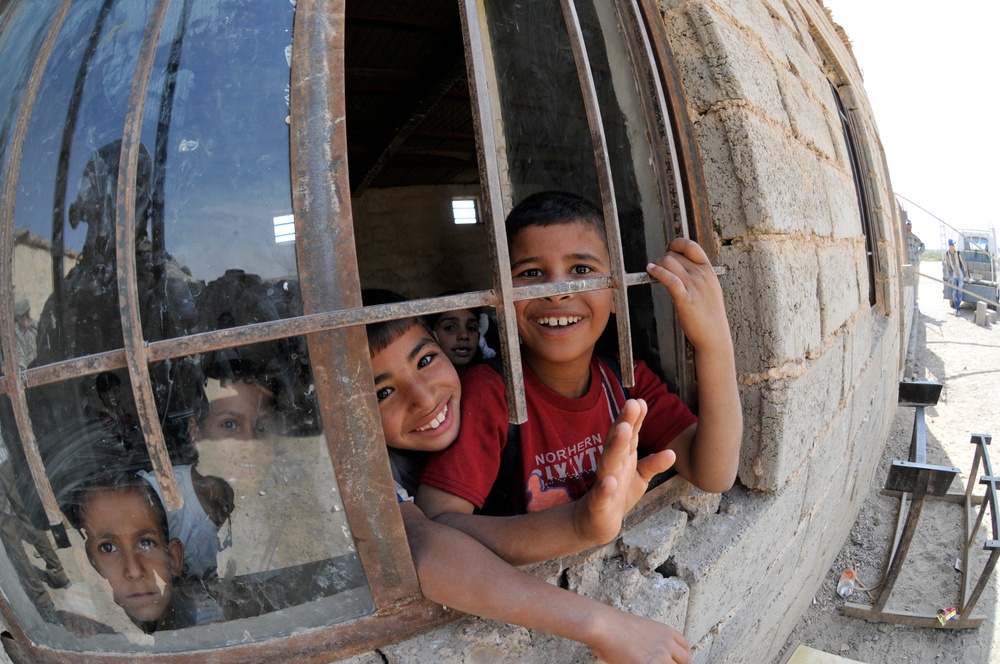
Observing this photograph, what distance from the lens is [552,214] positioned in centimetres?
157

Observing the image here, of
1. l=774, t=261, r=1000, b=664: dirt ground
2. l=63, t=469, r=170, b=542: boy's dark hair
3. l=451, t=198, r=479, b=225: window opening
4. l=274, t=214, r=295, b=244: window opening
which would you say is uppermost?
l=451, t=198, r=479, b=225: window opening

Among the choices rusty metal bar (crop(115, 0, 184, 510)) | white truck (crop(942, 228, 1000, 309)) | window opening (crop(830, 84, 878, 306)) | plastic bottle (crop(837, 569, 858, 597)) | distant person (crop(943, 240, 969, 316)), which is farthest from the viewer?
distant person (crop(943, 240, 969, 316))

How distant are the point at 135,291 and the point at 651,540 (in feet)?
4.17

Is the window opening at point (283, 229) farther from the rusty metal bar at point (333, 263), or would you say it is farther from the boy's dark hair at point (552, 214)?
the boy's dark hair at point (552, 214)

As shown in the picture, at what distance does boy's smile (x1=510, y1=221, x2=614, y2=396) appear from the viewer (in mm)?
1495

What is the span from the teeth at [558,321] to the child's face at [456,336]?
0.95 metres

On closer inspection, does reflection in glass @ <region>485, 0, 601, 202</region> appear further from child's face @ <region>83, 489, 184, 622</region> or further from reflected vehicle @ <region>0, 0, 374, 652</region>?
child's face @ <region>83, 489, 184, 622</region>

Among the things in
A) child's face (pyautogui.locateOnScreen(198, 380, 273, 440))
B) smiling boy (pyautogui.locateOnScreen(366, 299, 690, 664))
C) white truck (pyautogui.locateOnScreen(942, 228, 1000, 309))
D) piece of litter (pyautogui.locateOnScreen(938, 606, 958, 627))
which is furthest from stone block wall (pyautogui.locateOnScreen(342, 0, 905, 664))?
white truck (pyautogui.locateOnScreen(942, 228, 1000, 309))

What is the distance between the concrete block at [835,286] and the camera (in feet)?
6.65

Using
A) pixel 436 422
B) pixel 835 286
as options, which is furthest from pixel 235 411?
pixel 835 286

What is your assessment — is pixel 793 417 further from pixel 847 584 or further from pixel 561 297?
pixel 847 584

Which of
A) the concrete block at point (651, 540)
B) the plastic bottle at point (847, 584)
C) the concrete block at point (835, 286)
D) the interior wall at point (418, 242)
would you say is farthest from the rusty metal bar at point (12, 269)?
the interior wall at point (418, 242)

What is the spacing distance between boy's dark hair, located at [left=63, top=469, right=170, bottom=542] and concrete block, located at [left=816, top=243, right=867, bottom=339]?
2.06 meters

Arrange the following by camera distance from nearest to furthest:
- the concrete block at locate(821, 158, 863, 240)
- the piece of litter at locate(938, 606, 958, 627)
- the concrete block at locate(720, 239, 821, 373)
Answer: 1. the concrete block at locate(720, 239, 821, 373)
2. the concrete block at locate(821, 158, 863, 240)
3. the piece of litter at locate(938, 606, 958, 627)
